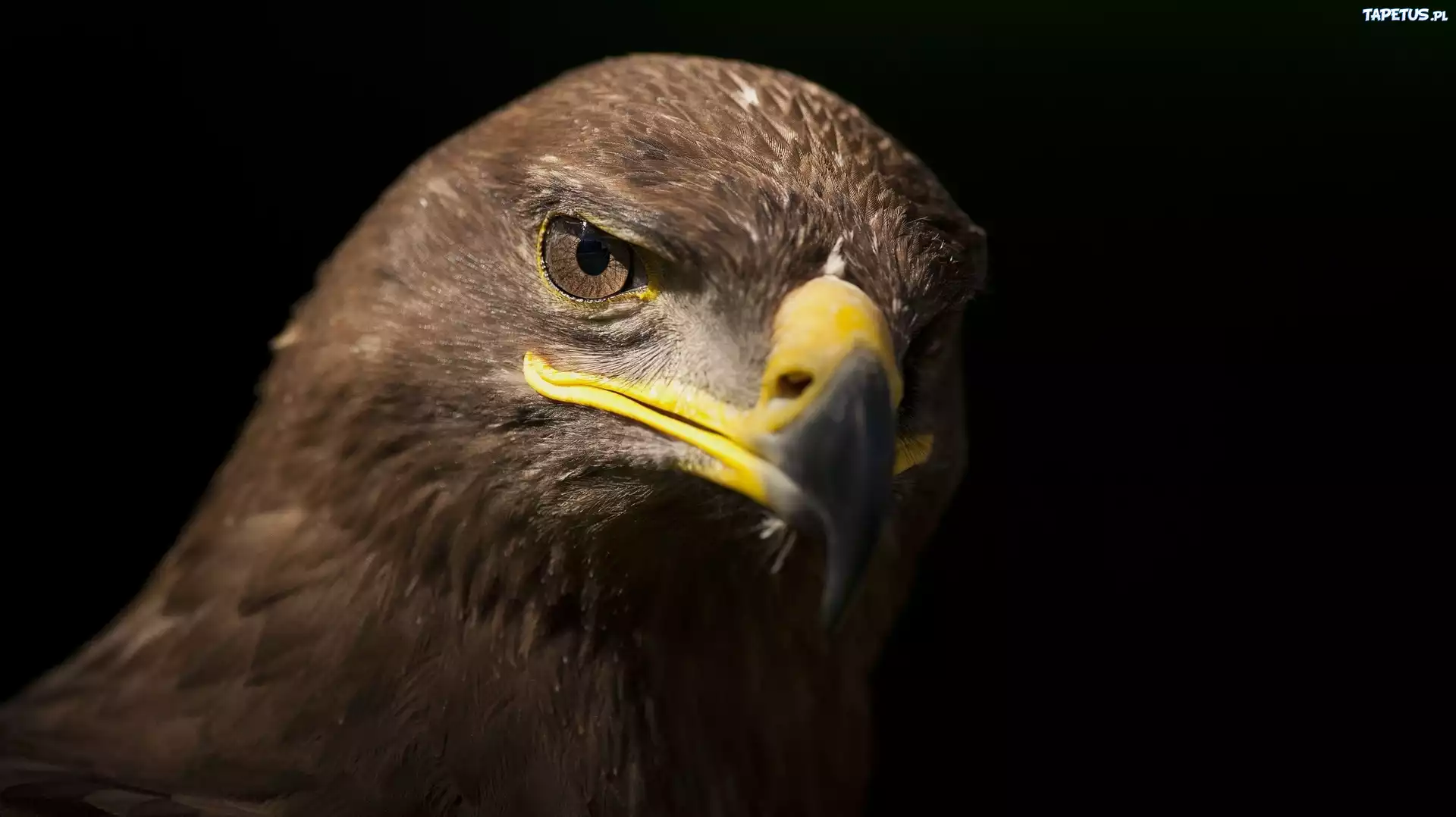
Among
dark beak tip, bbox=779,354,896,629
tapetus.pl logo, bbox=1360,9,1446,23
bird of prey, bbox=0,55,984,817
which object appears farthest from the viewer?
tapetus.pl logo, bbox=1360,9,1446,23

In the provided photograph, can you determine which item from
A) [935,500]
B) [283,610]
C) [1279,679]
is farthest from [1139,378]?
[283,610]

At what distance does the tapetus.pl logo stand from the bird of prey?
124 centimetres

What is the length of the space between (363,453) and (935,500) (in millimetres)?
708

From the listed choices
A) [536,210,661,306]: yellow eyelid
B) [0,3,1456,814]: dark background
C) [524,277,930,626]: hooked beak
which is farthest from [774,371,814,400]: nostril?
[0,3,1456,814]: dark background

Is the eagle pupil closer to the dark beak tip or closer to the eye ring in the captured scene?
the eye ring

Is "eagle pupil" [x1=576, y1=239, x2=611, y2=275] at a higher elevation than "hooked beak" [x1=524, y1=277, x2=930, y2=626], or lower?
higher

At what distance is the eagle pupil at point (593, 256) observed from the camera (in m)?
1.33

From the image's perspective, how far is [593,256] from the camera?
4.39 feet

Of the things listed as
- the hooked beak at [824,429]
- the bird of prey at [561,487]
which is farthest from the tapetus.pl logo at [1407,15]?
the hooked beak at [824,429]

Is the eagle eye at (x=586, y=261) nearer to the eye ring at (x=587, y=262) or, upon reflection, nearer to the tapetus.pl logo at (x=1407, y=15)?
the eye ring at (x=587, y=262)

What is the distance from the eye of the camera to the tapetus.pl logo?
86.9 inches

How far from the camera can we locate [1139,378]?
2734mm

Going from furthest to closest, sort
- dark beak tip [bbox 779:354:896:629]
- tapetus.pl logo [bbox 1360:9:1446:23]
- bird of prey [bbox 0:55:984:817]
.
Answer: tapetus.pl logo [bbox 1360:9:1446:23], bird of prey [bbox 0:55:984:817], dark beak tip [bbox 779:354:896:629]

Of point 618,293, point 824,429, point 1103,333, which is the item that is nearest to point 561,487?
point 618,293
